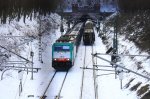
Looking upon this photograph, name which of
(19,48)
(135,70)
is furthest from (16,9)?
(135,70)

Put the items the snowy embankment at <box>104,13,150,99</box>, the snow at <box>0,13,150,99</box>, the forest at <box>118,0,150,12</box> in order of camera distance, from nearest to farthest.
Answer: the snowy embankment at <box>104,13,150,99</box>
the snow at <box>0,13,150,99</box>
the forest at <box>118,0,150,12</box>

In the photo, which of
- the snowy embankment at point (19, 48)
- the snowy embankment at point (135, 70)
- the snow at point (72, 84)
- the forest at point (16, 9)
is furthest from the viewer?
the forest at point (16, 9)

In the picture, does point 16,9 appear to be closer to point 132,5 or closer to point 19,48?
point 19,48

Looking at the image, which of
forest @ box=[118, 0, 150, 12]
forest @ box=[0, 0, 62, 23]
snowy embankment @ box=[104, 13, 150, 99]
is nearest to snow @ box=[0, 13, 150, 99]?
snowy embankment @ box=[104, 13, 150, 99]

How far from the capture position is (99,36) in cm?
6328

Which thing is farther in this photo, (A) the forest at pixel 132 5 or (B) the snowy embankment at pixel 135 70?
(A) the forest at pixel 132 5

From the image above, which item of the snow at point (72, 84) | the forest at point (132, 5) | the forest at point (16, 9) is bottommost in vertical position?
the snow at point (72, 84)

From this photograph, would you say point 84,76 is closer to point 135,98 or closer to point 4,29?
point 135,98

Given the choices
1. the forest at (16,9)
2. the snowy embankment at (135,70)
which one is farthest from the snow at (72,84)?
the forest at (16,9)

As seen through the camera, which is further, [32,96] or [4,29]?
[4,29]

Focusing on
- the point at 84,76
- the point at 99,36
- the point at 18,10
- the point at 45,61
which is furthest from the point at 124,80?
the point at 99,36

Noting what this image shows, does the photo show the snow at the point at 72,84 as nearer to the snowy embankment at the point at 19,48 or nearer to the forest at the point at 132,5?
the snowy embankment at the point at 19,48

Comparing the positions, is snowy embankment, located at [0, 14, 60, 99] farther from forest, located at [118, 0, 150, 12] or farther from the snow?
forest, located at [118, 0, 150, 12]

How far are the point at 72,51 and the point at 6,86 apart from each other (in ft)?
25.9
